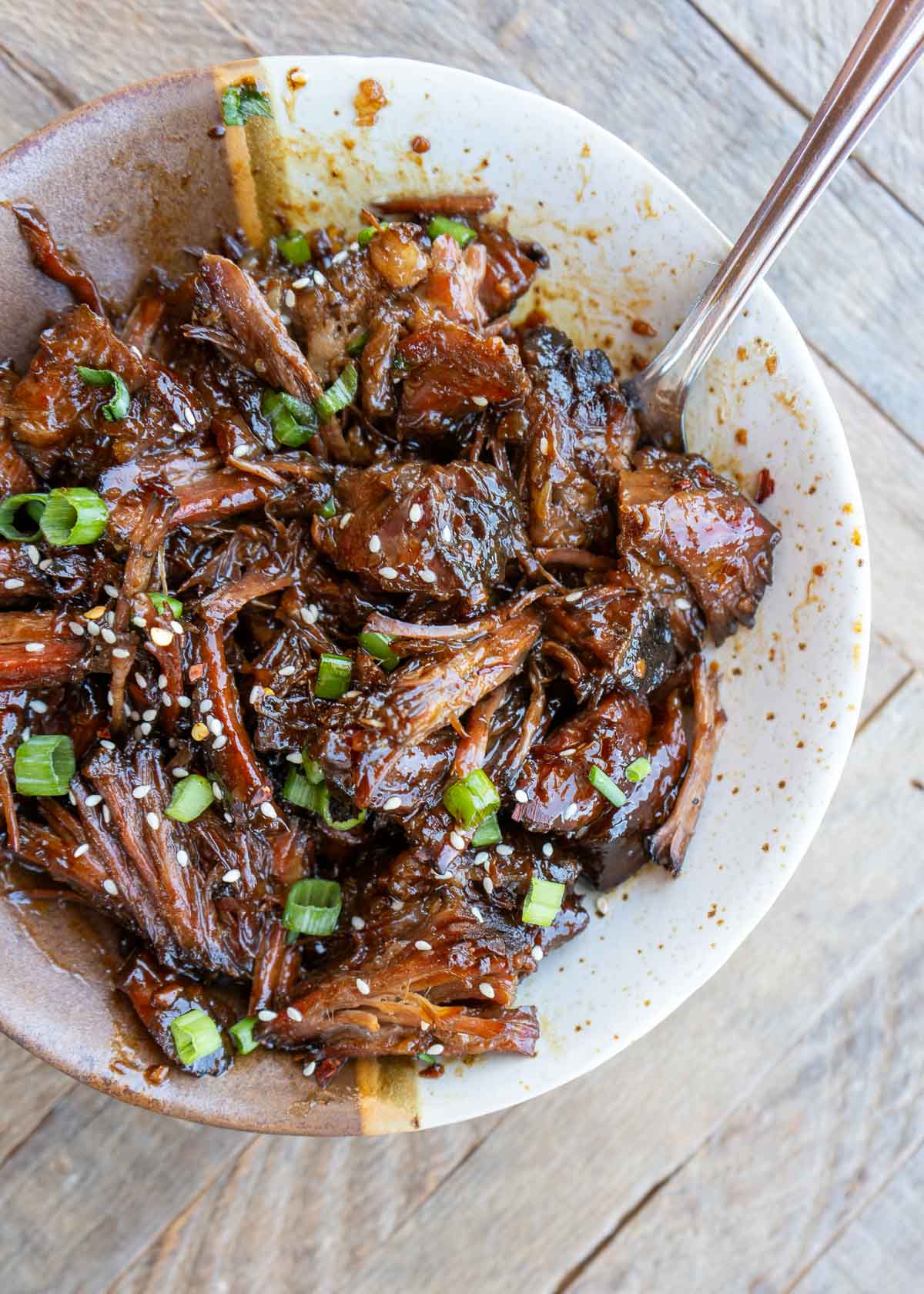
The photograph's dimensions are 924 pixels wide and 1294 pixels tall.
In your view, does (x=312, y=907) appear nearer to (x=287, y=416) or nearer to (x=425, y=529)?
(x=425, y=529)

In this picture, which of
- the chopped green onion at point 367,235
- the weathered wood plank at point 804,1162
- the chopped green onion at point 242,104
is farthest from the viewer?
the weathered wood plank at point 804,1162

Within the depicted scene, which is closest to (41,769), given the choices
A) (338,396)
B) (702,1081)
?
(338,396)

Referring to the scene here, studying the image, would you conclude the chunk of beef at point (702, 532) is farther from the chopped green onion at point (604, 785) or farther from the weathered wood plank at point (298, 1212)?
the weathered wood plank at point (298, 1212)

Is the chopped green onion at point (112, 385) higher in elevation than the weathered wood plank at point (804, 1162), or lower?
higher

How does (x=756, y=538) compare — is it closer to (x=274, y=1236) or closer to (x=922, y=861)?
(x=922, y=861)

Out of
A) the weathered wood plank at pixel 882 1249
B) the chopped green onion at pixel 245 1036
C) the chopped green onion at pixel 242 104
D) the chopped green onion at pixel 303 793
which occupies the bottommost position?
the weathered wood plank at pixel 882 1249

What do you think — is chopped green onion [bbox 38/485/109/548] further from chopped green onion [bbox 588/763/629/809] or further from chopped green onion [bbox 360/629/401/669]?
chopped green onion [bbox 588/763/629/809]

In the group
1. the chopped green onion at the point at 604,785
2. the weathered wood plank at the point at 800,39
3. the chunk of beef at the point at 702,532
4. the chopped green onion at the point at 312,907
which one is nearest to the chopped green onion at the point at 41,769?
the chopped green onion at the point at 312,907
